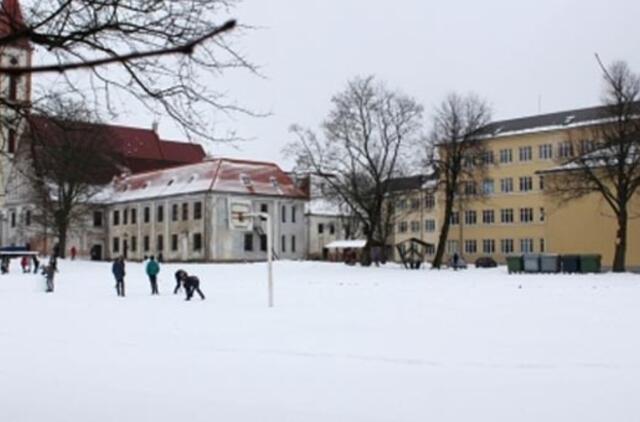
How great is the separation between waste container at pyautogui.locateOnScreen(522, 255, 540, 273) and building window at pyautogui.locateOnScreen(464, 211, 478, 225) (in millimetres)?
37633

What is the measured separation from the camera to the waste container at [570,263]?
51.8 m

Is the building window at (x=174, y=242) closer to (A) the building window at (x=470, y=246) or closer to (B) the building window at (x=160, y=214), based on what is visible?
(B) the building window at (x=160, y=214)

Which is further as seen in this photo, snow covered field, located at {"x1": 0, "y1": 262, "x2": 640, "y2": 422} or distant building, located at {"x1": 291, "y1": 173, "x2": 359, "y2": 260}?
distant building, located at {"x1": 291, "y1": 173, "x2": 359, "y2": 260}

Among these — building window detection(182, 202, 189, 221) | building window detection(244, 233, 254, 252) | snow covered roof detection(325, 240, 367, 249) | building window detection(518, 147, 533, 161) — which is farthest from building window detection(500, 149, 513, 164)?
building window detection(182, 202, 189, 221)

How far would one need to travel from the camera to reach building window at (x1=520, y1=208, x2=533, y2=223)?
85562 mm

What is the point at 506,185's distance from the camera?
292 ft

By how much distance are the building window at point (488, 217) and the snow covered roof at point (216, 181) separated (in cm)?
2077

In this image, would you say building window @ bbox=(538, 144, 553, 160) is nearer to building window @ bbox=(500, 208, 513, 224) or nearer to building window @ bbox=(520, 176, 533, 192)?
building window @ bbox=(520, 176, 533, 192)

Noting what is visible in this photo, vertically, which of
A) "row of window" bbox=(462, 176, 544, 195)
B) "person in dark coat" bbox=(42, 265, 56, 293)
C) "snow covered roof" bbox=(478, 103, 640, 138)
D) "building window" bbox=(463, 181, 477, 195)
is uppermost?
"snow covered roof" bbox=(478, 103, 640, 138)

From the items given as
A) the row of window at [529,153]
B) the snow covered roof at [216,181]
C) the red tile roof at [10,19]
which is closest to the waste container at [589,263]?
the row of window at [529,153]

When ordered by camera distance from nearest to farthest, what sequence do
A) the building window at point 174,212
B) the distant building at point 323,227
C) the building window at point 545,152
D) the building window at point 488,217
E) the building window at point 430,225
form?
the building window at point 174,212 → the building window at point 545,152 → the building window at point 488,217 → the distant building at point 323,227 → the building window at point 430,225

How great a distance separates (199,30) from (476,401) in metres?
6.22

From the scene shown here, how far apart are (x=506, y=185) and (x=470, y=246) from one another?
8.00 meters

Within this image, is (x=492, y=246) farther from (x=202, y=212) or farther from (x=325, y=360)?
(x=325, y=360)
